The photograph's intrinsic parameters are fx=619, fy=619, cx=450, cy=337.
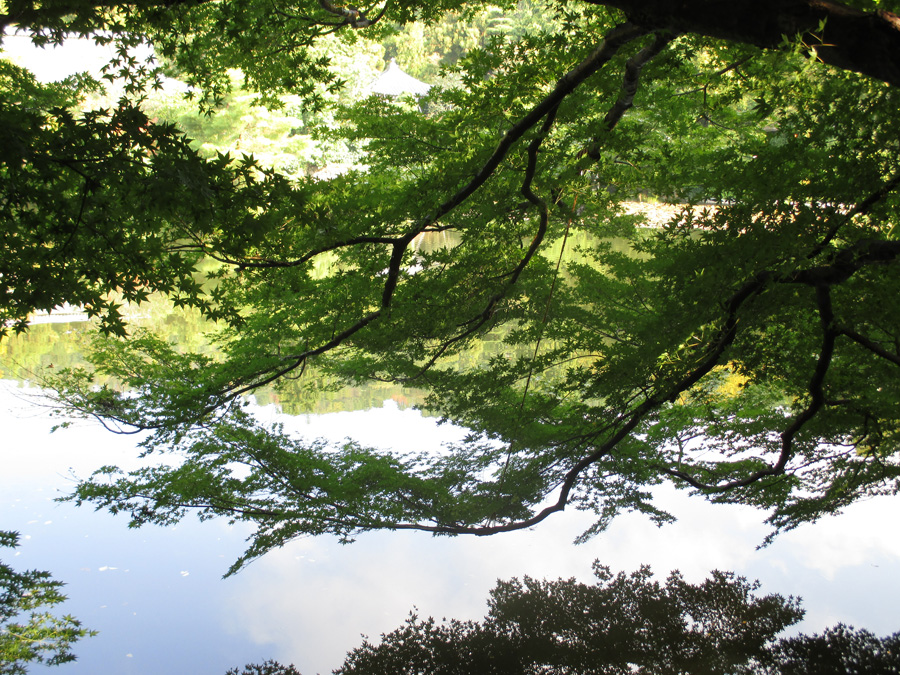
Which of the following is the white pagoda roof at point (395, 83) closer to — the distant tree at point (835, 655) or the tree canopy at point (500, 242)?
the tree canopy at point (500, 242)

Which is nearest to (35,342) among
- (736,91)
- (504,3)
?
(504,3)

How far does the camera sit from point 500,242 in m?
4.72

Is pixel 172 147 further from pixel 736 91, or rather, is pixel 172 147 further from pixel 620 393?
pixel 736 91

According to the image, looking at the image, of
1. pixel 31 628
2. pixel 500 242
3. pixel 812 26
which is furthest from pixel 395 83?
pixel 812 26

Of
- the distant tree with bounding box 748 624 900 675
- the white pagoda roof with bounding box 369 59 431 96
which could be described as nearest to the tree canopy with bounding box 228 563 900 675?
the distant tree with bounding box 748 624 900 675

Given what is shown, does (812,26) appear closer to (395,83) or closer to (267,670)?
(267,670)

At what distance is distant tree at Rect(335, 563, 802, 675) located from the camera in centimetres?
394

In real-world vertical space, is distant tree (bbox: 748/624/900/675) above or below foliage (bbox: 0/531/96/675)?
below

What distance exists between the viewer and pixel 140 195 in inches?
77.1

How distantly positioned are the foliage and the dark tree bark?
4.20 meters

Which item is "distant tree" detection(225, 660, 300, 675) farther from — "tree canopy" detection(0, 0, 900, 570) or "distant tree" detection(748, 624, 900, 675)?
"distant tree" detection(748, 624, 900, 675)

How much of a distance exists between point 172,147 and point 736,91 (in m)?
3.37

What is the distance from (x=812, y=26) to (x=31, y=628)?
17.6ft

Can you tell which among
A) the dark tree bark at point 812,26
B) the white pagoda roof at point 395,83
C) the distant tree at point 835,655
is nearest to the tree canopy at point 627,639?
the distant tree at point 835,655
